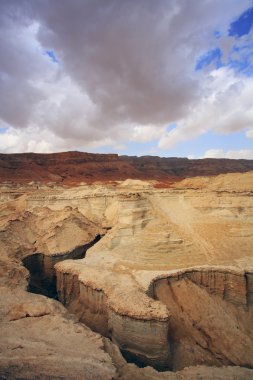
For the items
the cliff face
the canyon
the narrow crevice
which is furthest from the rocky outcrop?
the cliff face

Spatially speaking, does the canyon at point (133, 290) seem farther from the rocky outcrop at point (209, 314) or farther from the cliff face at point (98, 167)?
the cliff face at point (98, 167)

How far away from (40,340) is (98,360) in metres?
2.22

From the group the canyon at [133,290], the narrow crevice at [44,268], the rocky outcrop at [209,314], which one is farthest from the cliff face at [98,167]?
the rocky outcrop at [209,314]

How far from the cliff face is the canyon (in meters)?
47.0

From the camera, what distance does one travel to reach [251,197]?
69.2ft

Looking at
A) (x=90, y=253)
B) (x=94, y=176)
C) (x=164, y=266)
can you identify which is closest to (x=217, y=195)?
(x=164, y=266)

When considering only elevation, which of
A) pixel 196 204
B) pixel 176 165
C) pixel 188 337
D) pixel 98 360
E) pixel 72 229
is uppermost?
pixel 176 165

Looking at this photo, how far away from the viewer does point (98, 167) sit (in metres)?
88.3

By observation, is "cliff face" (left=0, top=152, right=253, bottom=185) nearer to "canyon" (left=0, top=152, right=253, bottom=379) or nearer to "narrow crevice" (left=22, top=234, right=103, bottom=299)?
"canyon" (left=0, top=152, right=253, bottom=379)

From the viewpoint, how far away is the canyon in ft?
31.9

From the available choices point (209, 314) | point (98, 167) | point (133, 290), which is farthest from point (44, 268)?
point (98, 167)

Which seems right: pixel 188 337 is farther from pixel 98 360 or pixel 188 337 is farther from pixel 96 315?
pixel 98 360

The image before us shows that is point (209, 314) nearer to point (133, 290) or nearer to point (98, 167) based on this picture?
point (133, 290)

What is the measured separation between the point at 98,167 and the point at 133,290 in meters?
76.4
